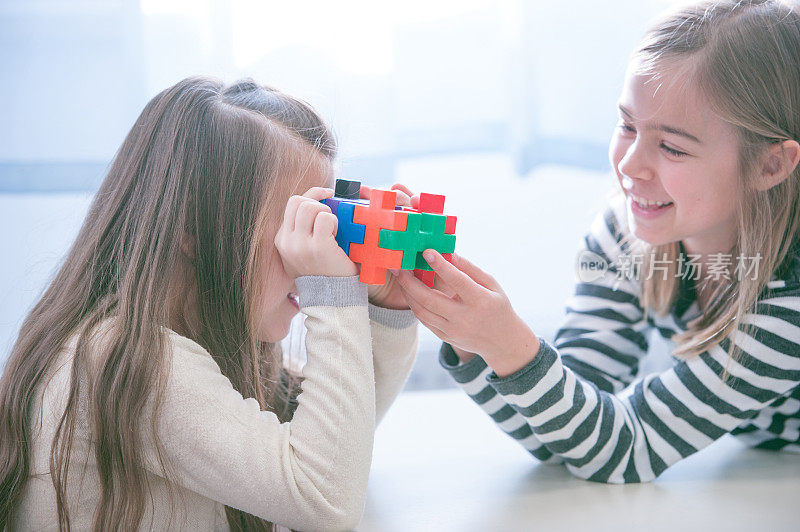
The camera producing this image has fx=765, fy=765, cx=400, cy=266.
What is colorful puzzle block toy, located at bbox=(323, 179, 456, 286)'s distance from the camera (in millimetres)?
662

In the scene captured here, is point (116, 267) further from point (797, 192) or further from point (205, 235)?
point (797, 192)

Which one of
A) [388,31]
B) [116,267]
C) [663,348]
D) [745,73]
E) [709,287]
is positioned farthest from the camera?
[663,348]

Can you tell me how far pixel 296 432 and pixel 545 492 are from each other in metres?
0.31

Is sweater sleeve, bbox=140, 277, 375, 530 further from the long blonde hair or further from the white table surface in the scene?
the long blonde hair

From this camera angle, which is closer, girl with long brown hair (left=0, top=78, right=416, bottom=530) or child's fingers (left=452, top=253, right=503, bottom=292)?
girl with long brown hair (left=0, top=78, right=416, bottom=530)

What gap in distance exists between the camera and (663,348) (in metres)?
1.50

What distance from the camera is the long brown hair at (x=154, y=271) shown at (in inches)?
25.3

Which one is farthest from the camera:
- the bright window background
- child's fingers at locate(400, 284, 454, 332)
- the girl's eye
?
the bright window background

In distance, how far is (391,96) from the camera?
130cm

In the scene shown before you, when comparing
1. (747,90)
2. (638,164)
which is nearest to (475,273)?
(638,164)

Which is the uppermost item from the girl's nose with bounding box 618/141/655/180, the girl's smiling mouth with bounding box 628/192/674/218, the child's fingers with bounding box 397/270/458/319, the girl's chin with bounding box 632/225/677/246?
the girl's nose with bounding box 618/141/655/180

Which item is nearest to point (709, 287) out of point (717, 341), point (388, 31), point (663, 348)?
point (717, 341)

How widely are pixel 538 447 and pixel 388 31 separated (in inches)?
29.3

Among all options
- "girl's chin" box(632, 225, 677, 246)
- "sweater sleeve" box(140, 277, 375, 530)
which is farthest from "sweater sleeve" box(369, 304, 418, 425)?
"girl's chin" box(632, 225, 677, 246)
